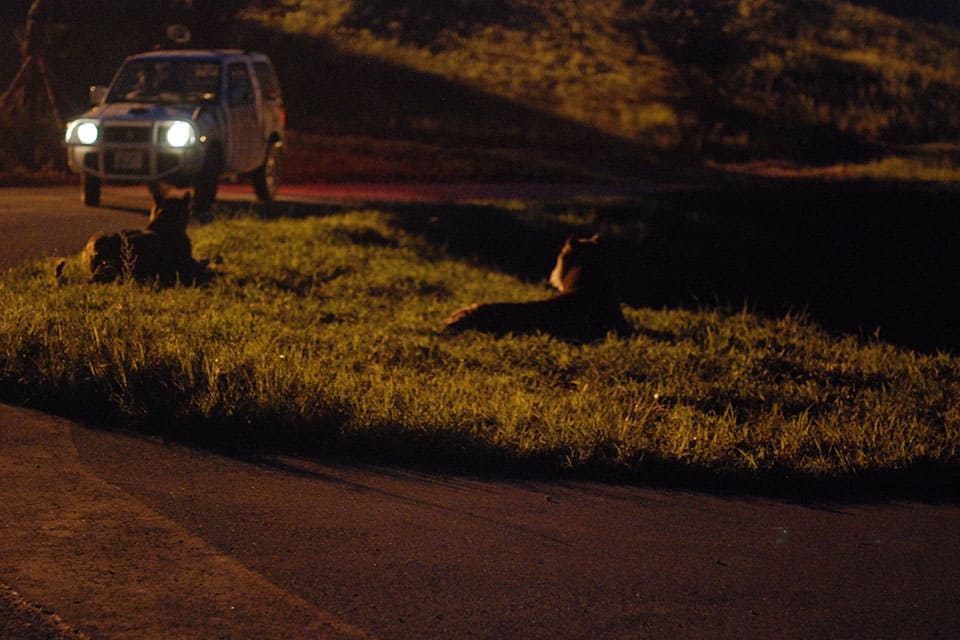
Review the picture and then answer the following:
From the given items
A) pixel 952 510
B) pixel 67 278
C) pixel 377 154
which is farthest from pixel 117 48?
pixel 952 510

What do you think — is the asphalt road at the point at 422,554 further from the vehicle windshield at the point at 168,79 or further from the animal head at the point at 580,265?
the vehicle windshield at the point at 168,79

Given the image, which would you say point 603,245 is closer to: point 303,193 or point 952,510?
point 952,510

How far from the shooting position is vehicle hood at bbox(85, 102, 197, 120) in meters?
14.8

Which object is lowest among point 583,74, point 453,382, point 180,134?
point 583,74

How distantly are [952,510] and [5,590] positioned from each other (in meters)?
4.10

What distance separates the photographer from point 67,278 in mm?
10031

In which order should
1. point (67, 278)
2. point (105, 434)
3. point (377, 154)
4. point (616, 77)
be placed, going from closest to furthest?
point (105, 434) → point (67, 278) → point (377, 154) → point (616, 77)

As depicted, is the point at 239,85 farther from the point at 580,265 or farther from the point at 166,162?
the point at 580,265

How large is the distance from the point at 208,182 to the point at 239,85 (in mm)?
Result: 1457

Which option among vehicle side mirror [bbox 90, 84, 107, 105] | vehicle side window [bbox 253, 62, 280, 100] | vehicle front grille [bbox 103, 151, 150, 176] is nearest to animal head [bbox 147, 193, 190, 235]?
vehicle front grille [bbox 103, 151, 150, 176]

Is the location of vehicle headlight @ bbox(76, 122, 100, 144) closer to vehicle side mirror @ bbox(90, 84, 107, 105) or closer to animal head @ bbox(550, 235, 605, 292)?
vehicle side mirror @ bbox(90, 84, 107, 105)

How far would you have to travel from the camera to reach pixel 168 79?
16031 mm

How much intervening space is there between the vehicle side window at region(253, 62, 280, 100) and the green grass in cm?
568

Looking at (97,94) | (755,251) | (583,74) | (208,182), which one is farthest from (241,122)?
(583,74)
